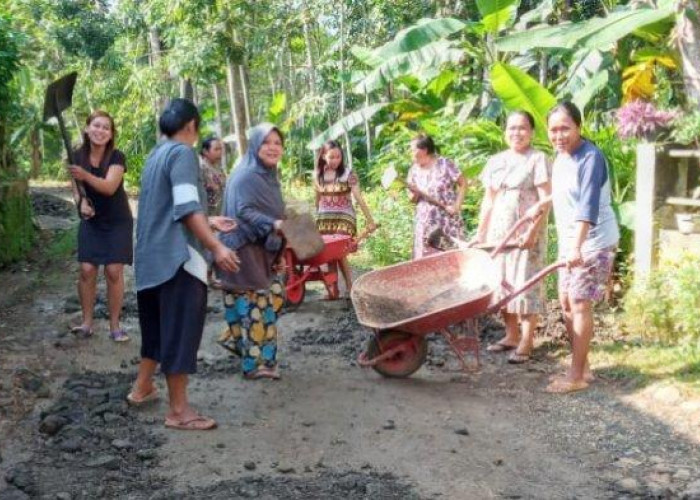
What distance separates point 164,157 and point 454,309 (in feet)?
6.18

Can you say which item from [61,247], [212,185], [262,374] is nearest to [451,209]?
[212,185]

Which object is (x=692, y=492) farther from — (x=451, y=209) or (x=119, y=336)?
(x=119, y=336)

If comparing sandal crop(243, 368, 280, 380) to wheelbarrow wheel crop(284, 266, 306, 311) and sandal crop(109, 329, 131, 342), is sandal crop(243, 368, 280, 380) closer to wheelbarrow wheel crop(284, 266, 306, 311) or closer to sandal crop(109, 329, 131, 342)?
sandal crop(109, 329, 131, 342)

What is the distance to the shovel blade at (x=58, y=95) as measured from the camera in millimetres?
5738

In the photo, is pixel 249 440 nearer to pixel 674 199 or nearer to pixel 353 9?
pixel 674 199

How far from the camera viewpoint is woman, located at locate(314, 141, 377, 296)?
26.1ft

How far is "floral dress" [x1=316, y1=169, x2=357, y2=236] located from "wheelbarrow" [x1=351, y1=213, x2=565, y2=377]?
244 centimetres

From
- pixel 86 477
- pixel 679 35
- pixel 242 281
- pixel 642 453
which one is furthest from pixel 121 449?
pixel 679 35

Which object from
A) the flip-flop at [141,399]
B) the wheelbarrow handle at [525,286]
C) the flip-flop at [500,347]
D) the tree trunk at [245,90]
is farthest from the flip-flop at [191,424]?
the tree trunk at [245,90]

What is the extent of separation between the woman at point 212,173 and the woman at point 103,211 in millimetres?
1416

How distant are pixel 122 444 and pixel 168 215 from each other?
1128mm

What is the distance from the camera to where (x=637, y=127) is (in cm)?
677

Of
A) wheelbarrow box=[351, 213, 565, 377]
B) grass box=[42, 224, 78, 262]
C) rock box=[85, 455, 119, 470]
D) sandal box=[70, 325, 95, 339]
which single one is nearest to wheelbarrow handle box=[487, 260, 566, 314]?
wheelbarrow box=[351, 213, 565, 377]

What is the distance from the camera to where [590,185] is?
192 inches
